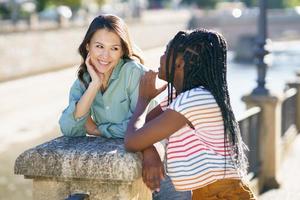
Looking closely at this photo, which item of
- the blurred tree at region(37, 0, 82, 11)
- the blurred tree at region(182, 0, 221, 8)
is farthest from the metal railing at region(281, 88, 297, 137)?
the blurred tree at region(182, 0, 221, 8)

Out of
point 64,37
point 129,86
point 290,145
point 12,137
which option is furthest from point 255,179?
point 64,37

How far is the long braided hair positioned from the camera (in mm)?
2676

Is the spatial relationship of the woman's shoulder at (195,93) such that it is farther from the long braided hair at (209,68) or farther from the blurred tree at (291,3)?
the blurred tree at (291,3)

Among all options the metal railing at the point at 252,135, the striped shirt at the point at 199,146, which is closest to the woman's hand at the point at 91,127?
the striped shirt at the point at 199,146

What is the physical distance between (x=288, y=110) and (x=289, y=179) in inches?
82.6

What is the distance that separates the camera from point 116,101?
10.3ft

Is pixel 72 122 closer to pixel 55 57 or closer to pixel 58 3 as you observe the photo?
pixel 55 57

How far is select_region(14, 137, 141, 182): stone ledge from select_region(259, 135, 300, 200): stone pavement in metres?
4.89

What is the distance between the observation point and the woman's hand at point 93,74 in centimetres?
307

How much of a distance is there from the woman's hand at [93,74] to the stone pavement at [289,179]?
15.2ft

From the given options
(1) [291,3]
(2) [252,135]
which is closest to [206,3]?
(1) [291,3]

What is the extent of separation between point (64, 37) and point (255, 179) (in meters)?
30.8

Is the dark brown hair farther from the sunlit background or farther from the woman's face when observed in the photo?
the sunlit background

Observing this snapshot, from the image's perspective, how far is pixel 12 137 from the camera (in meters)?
20.1
